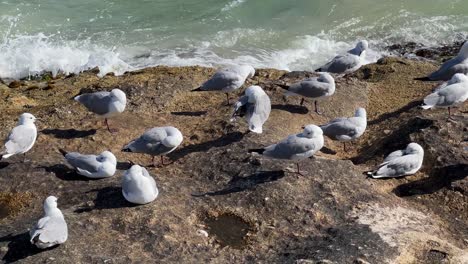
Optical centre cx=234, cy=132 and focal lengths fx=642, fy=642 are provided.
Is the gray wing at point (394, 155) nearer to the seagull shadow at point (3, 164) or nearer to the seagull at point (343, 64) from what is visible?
the seagull at point (343, 64)

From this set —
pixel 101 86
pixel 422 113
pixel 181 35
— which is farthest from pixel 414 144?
pixel 181 35

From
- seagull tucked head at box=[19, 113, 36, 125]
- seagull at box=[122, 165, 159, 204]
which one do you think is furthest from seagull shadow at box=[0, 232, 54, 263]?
seagull tucked head at box=[19, 113, 36, 125]

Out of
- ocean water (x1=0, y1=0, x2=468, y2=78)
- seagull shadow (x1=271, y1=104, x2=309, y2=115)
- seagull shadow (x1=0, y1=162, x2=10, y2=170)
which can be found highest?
seagull shadow (x1=0, y1=162, x2=10, y2=170)

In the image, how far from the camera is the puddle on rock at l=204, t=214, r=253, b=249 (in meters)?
7.07

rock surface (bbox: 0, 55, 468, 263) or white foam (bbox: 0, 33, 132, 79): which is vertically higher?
rock surface (bbox: 0, 55, 468, 263)

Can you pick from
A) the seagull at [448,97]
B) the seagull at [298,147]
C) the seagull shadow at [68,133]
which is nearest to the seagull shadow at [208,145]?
the seagull at [298,147]

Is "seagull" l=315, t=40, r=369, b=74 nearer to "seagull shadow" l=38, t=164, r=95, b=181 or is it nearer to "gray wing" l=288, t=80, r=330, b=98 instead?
"gray wing" l=288, t=80, r=330, b=98

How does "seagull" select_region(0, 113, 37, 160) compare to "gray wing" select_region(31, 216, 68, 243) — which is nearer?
"gray wing" select_region(31, 216, 68, 243)

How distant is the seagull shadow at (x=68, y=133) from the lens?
961cm

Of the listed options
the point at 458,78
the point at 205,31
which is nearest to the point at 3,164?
the point at 458,78

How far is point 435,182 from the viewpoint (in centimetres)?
843

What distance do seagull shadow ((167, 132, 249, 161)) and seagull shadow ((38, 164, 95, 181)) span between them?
135 centimetres

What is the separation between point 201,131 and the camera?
9.72m

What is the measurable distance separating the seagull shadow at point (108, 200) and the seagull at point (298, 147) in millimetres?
1882
